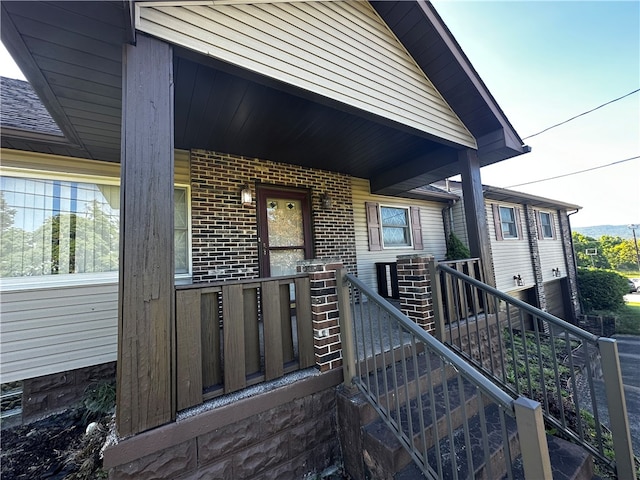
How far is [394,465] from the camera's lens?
170 cm

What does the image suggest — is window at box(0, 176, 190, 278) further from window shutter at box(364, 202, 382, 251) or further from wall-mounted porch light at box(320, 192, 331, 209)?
window shutter at box(364, 202, 382, 251)

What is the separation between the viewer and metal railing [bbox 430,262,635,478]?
1.86 meters

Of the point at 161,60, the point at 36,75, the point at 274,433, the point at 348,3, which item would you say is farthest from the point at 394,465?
the point at 348,3

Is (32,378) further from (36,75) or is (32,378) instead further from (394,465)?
(394,465)

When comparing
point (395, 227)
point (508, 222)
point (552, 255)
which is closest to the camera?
point (395, 227)

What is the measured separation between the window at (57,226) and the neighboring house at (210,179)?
2 centimetres

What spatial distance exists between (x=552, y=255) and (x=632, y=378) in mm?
4813

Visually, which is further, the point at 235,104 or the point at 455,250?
the point at 455,250

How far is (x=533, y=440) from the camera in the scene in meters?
1.12

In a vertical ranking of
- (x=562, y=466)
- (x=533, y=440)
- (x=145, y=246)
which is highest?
(x=145, y=246)

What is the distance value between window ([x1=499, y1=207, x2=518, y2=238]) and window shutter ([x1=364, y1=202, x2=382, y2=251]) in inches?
203

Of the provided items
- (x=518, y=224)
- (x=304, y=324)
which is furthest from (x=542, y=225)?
(x=304, y=324)

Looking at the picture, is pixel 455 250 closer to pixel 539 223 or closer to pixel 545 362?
pixel 545 362

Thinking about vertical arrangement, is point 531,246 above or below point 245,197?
below
